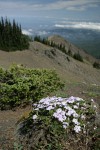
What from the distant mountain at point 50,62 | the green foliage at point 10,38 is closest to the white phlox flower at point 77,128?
the distant mountain at point 50,62

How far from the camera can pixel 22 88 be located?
46.5ft

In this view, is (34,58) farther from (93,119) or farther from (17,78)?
(93,119)

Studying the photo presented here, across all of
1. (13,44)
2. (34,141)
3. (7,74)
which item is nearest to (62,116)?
(34,141)

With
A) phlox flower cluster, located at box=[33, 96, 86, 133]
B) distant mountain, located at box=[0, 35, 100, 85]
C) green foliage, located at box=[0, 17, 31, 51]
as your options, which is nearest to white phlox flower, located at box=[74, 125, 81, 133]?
phlox flower cluster, located at box=[33, 96, 86, 133]

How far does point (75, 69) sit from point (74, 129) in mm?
87137

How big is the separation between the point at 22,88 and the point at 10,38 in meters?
73.8

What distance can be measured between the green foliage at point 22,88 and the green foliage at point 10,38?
2698 inches

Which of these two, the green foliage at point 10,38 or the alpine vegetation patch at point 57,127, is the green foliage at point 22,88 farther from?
the green foliage at point 10,38

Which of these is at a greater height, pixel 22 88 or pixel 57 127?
pixel 57 127

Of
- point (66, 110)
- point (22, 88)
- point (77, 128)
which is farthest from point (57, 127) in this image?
point (22, 88)

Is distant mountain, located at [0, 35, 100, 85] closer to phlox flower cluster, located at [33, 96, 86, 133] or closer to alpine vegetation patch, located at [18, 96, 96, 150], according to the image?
phlox flower cluster, located at [33, 96, 86, 133]

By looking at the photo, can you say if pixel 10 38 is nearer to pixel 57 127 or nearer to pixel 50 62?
pixel 50 62

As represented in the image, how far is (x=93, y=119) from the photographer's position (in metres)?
7.87

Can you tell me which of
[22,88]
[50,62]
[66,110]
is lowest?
[50,62]
